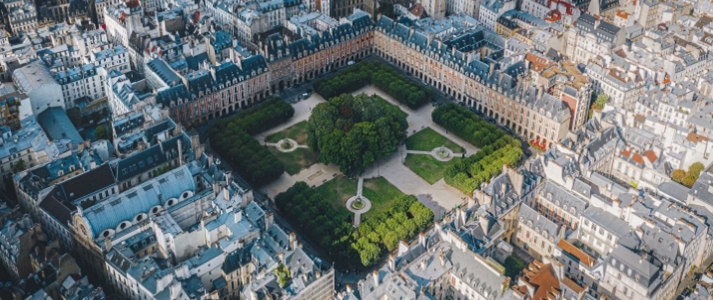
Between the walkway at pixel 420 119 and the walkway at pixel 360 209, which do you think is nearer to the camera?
the walkway at pixel 360 209

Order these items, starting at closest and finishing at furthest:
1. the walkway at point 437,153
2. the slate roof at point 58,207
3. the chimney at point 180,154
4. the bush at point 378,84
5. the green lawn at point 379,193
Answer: the slate roof at point 58,207, the chimney at point 180,154, the green lawn at point 379,193, the walkway at point 437,153, the bush at point 378,84

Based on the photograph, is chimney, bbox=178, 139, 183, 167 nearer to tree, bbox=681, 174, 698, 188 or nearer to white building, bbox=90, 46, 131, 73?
white building, bbox=90, 46, 131, 73

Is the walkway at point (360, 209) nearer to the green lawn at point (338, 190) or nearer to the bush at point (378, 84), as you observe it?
the green lawn at point (338, 190)

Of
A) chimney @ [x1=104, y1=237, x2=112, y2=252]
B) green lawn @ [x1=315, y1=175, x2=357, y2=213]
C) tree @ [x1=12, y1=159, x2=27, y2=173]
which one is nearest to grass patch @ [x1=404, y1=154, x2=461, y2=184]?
green lawn @ [x1=315, y1=175, x2=357, y2=213]

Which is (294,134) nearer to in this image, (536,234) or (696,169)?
(536,234)

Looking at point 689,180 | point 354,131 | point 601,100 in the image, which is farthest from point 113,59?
point 689,180

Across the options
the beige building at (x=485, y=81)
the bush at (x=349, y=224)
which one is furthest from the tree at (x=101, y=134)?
the beige building at (x=485, y=81)

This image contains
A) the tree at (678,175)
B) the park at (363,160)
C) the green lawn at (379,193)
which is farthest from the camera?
the green lawn at (379,193)
